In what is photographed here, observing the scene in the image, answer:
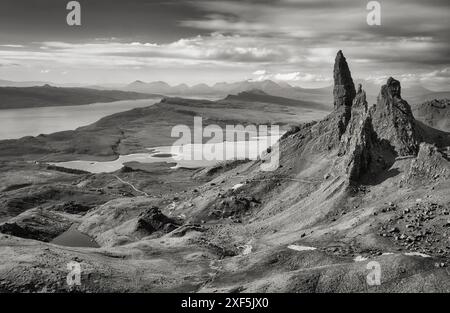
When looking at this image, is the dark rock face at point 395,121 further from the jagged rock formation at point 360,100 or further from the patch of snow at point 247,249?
the patch of snow at point 247,249

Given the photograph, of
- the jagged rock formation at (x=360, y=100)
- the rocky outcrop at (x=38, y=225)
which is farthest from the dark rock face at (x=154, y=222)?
the jagged rock formation at (x=360, y=100)

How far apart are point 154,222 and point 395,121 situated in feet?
260

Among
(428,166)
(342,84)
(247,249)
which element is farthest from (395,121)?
(247,249)

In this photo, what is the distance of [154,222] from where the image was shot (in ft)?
468

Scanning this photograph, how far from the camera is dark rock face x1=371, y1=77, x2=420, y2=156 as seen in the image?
137 m

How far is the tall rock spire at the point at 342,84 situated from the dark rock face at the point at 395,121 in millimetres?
16115

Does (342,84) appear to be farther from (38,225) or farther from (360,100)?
(38,225)

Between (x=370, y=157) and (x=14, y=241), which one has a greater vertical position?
(x=370, y=157)

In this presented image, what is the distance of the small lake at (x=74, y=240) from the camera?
146250 mm

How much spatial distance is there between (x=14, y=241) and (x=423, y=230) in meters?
87.4

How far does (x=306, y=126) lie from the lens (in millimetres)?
174500

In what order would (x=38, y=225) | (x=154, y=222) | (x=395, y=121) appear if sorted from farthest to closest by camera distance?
1. (x=38, y=225)
2. (x=395, y=121)
3. (x=154, y=222)
